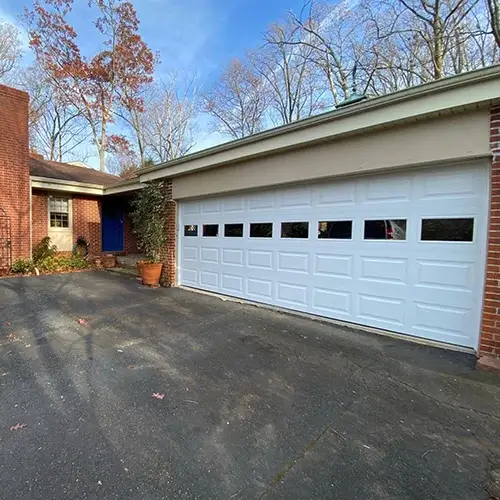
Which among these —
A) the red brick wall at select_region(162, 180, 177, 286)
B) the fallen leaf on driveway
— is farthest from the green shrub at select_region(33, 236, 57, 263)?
the fallen leaf on driveway

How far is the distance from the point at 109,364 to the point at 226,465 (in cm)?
197

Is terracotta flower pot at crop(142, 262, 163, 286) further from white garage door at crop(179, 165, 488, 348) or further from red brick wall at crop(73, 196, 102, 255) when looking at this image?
red brick wall at crop(73, 196, 102, 255)

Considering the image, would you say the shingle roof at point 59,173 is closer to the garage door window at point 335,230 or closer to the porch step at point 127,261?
the porch step at point 127,261

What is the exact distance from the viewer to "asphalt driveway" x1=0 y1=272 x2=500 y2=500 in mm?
1742

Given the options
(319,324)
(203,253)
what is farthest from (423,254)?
(203,253)

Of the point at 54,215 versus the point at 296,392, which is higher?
the point at 54,215

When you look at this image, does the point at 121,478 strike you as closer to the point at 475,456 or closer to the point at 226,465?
the point at 226,465

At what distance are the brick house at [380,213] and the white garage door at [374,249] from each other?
0.05 ft

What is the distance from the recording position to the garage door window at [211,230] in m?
6.65

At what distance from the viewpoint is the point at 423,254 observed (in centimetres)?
386

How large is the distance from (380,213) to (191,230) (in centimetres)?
452

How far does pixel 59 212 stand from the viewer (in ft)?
34.6

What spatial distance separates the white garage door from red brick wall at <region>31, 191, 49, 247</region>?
295 inches

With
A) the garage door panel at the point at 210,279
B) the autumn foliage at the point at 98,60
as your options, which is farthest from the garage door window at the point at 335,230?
the autumn foliage at the point at 98,60
